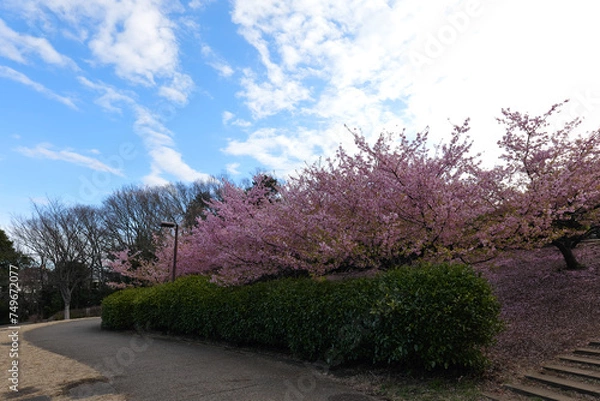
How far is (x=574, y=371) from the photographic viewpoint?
4.34 meters

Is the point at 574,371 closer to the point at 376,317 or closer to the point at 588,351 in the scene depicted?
the point at 588,351

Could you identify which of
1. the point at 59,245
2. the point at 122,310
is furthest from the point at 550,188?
the point at 59,245

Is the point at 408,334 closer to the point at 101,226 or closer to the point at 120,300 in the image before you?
the point at 120,300

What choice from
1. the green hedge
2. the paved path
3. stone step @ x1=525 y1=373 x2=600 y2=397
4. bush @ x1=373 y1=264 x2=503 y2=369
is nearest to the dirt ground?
the paved path

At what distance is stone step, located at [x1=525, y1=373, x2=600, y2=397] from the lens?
3880 mm

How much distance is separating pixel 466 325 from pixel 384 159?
116 inches

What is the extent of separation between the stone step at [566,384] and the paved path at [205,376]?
77.7 inches

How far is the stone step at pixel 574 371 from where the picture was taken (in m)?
4.18

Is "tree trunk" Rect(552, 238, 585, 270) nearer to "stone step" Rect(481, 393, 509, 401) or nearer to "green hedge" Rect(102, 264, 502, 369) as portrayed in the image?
"green hedge" Rect(102, 264, 502, 369)

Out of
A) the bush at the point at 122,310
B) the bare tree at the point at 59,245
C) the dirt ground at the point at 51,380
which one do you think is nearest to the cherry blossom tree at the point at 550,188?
the dirt ground at the point at 51,380

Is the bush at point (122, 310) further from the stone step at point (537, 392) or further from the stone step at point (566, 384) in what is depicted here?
the stone step at point (566, 384)

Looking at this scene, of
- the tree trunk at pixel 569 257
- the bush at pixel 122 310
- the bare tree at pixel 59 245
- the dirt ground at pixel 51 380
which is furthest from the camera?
the bare tree at pixel 59 245

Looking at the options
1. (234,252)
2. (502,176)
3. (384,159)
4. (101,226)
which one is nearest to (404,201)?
(384,159)

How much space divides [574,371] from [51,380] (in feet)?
23.3
